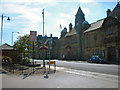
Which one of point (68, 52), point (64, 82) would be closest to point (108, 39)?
point (68, 52)

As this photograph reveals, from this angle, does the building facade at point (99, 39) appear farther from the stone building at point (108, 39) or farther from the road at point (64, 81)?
the road at point (64, 81)

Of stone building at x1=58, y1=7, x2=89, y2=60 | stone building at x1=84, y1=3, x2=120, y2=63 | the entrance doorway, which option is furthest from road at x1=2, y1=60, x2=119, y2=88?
stone building at x1=58, y1=7, x2=89, y2=60

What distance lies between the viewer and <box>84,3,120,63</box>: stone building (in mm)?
32497

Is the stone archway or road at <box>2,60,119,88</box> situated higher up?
the stone archway

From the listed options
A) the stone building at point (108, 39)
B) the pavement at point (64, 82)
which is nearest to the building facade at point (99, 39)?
the stone building at point (108, 39)

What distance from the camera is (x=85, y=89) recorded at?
6789 millimetres

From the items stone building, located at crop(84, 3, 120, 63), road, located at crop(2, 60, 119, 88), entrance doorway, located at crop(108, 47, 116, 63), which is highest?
stone building, located at crop(84, 3, 120, 63)

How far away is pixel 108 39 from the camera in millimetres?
34719

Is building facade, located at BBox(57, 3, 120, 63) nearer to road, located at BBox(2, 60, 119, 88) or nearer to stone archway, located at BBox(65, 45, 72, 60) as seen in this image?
stone archway, located at BBox(65, 45, 72, 60)

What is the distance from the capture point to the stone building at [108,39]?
107ft

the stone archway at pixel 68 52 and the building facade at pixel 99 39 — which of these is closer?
the building facade at pixel 99 39

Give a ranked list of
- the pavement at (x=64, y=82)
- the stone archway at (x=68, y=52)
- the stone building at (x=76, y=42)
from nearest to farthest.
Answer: the pavement at (x=64, y=82)
the stone building at (x=76, y=42)
the stone archway at (x=68, y=52)

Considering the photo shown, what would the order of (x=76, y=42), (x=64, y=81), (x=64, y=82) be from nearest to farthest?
(x=64, y=82), (x=64, y=81), (x=76, y=42)

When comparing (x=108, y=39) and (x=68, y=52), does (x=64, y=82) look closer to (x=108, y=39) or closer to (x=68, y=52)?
(x=108, y=39)
